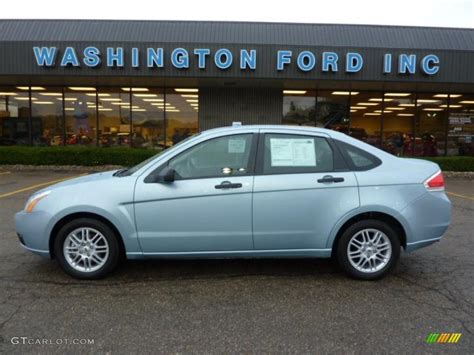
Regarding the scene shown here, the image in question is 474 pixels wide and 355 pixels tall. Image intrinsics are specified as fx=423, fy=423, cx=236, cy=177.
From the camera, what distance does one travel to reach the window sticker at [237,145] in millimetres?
4441

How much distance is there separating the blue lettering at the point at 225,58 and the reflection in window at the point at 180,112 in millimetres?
3236

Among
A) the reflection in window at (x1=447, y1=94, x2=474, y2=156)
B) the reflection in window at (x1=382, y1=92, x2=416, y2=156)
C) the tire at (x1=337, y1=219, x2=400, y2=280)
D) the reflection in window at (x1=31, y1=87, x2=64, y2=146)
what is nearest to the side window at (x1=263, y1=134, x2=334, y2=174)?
the tire at (x1=337, y1=219, x2=400, y2=280)

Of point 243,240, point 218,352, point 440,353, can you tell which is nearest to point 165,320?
point 218,352

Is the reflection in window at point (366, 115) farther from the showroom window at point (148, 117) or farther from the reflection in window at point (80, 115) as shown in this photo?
the reflection in window at point (80, 115)

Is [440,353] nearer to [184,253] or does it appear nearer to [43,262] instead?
[184,253]

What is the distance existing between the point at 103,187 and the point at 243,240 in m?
1.51

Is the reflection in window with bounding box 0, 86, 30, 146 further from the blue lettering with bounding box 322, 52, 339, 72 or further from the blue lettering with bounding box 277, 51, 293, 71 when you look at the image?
the blue lettering with bounding box 322, 52, 339, 72

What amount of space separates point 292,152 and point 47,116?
15.2 metres

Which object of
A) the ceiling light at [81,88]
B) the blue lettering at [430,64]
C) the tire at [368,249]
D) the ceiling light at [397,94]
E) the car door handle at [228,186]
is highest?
the blue lettering at [430,64]

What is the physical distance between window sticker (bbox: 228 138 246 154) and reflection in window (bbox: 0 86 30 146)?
15.3 m

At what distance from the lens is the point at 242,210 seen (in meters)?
4.24

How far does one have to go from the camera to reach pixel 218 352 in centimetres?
304

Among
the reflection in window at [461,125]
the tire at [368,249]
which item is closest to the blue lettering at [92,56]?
the tire at [368,249]

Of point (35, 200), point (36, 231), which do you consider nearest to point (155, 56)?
point (35, 200)
